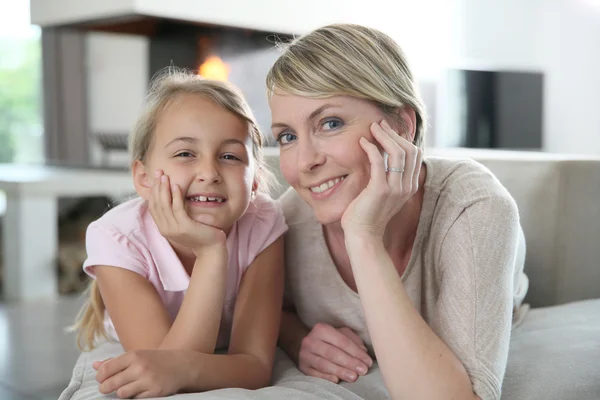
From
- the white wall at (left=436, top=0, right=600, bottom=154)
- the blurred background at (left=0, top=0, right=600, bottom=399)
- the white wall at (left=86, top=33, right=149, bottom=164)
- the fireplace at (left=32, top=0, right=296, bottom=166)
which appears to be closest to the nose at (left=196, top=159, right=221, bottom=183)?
the blurred background at (left=0, top=0, right=600, bottom=399)

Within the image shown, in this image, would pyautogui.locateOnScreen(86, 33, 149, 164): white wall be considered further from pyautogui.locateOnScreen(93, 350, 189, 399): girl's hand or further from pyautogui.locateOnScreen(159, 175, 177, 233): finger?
pyautogui.locateOnScreen(93, 350, 189, 399): girl's hand

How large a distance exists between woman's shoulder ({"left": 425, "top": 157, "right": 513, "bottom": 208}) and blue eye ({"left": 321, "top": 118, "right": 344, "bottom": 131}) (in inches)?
9.1

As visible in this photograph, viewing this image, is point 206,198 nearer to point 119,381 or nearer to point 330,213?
point 330,213

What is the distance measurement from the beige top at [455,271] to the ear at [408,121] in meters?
0.10

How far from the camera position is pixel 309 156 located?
3.92ft

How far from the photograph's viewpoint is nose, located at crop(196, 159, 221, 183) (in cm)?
129

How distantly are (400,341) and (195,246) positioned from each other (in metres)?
0.40

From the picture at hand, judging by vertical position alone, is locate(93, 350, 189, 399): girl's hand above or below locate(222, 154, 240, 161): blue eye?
below

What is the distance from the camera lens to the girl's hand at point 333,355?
1.29 m

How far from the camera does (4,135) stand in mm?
5027

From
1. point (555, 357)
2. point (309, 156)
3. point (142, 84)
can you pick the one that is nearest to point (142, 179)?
point (309, 156)

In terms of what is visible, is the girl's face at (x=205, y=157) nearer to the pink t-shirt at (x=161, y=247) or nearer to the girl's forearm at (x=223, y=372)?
the pink t-shirt at (x=161, y=247)

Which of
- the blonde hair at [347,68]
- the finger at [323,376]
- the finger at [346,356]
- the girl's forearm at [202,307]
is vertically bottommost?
the finger at [323,376]

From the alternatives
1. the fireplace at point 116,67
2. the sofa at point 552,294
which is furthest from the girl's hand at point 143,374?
the fireplace at point 116,67
